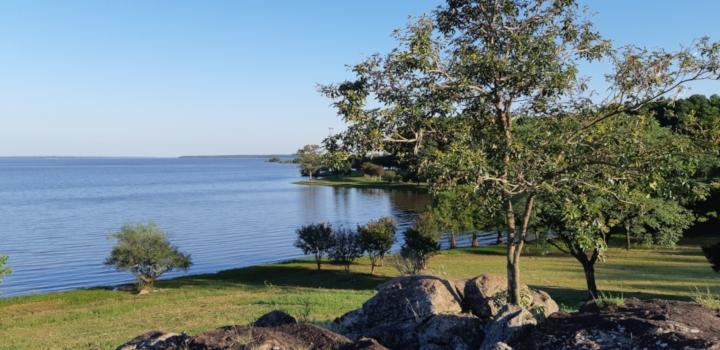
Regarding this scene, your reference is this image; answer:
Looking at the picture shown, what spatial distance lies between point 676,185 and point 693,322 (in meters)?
3.18

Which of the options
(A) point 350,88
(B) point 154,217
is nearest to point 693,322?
(A) point 350,88

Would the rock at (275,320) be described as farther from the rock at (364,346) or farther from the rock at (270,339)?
the rock at (364,346)

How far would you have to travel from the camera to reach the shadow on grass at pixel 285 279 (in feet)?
123

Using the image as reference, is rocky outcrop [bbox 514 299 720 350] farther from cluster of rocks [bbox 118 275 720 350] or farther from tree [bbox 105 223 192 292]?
tree [bbox 105 223 192 292]

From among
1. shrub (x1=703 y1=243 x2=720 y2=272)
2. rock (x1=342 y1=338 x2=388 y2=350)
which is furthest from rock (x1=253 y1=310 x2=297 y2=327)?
shrub (x1=703 y1=243 x2=720 y2=272)

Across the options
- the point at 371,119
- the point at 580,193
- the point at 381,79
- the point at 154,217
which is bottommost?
the point at 154,217

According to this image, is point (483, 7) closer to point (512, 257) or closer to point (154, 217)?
point (512, 257)

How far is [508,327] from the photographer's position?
7324 mm

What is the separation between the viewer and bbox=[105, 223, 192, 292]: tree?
3959cm

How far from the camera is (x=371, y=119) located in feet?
32.6

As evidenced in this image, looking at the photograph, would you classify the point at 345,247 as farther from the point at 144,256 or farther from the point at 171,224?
the point at 171,224

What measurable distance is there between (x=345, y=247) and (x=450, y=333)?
38.7 metres

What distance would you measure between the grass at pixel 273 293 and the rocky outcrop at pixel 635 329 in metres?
4.54

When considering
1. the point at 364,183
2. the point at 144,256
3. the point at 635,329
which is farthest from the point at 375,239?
the point at 364,183
